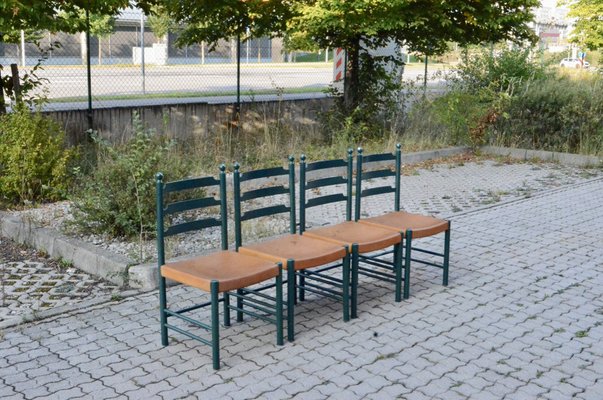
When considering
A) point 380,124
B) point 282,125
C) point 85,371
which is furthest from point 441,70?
point 85,371

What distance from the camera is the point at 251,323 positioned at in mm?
5375

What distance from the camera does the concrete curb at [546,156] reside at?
523 inches

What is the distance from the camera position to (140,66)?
17.5 m

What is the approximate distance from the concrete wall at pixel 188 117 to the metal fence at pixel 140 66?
49 centimetres

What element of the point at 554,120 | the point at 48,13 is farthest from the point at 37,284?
the point at 554,120

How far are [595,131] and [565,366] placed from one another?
10.6 meters

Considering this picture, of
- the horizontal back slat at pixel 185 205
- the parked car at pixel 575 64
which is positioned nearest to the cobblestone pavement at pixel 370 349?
the horizontal back slat at pixel 185 205

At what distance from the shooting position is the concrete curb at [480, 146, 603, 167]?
1327 cm

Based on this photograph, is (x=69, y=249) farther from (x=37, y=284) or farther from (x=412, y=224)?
(x=412, y=224)

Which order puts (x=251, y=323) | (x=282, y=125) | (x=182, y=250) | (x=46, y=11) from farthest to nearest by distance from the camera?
(x=282, y=125) → (x=46, y=11) → (x=182, y=250) → (x=251, y=323)

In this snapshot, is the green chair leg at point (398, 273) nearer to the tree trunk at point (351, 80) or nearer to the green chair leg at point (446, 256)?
the green chair leg at point (446, 256)

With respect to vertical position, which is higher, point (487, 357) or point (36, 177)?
point (36, 177)

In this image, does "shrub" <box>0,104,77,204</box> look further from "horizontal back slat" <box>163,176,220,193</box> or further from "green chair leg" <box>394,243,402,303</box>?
"green chair leg" <box>394,243,402,303</box>

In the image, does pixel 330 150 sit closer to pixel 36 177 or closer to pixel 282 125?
pixel 282 125
